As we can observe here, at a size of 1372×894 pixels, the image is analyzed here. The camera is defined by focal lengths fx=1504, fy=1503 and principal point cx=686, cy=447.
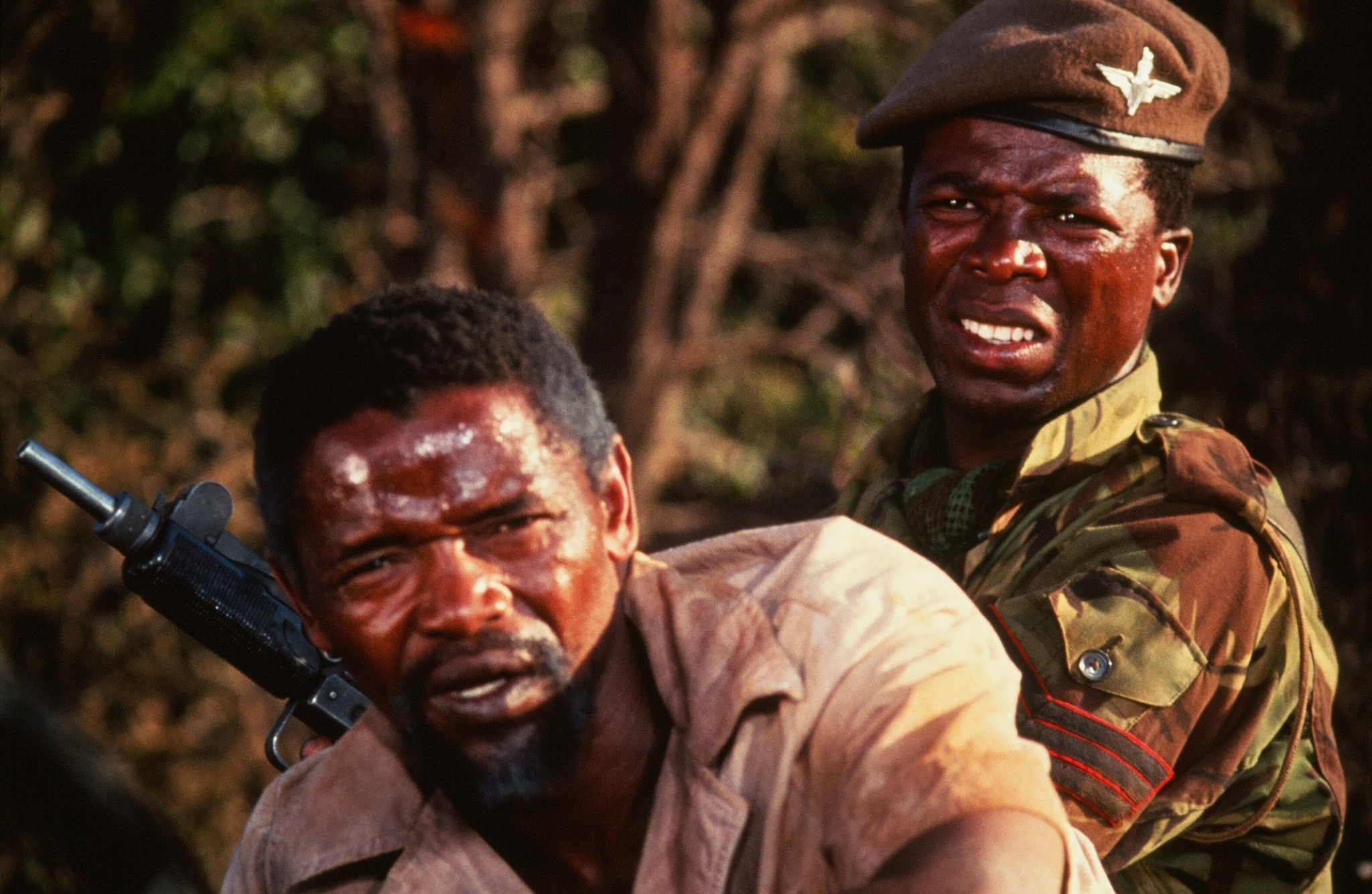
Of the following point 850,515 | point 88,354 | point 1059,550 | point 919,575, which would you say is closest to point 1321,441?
point 850,515

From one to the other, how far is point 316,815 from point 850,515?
1253 millimetres

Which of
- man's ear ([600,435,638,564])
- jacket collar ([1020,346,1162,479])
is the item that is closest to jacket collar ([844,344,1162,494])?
jacket collar ([1020,346,1162,479])

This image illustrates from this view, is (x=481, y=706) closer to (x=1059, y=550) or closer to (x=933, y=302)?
(x=1059, y=550)

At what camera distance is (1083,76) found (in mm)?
2615

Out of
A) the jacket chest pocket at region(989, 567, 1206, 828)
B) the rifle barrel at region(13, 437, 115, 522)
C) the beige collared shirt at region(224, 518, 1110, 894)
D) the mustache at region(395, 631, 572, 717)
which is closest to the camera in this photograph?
the beige collared shirt at region(224, 518, 1110, 894)

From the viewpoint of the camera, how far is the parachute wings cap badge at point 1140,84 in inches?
104

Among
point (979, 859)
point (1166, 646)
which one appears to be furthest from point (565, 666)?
point (1166, 646)

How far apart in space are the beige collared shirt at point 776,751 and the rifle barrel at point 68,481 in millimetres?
914

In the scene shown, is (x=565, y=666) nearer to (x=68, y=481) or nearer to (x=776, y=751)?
(x=776, y=751)

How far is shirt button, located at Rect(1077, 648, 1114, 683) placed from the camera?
7.33 ft

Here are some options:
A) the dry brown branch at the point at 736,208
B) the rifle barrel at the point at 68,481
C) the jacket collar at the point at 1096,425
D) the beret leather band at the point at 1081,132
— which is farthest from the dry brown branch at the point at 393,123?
the jacket collar at the point at 1096,425

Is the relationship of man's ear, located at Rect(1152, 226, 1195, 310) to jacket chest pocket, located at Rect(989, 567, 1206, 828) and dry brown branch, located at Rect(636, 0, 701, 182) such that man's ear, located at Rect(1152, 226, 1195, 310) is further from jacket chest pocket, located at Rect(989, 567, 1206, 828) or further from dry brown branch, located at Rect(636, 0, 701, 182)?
dry brown branch, located at Rect(636, 0, 701, 182)

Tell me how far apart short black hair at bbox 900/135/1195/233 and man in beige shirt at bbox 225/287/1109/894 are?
3.21 feet

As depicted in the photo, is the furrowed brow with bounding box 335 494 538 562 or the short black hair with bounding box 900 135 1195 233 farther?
the short black hair with bounding box 900 135 1195 233
